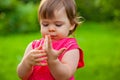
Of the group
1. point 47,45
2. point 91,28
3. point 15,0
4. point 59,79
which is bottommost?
point 91,28

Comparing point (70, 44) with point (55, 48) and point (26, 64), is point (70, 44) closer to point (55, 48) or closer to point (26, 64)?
point (55, 48)

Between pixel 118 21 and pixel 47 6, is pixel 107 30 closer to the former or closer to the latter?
pixel 118 21

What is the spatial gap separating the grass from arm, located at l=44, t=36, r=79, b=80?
17.2ft

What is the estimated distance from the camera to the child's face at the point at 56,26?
441 centimetres

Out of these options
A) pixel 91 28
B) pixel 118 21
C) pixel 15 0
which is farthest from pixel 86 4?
pixel 118 21

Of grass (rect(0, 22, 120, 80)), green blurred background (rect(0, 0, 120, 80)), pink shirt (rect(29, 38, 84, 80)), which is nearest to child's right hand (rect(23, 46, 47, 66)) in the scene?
pink shirt (rect(29, 38, 84, 80))

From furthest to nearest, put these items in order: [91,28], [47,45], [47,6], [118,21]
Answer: [91,28] → [118,21] → [47,6] → [47,45]

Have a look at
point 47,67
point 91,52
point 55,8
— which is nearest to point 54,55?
point 47,67

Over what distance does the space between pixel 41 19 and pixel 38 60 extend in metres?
0.40

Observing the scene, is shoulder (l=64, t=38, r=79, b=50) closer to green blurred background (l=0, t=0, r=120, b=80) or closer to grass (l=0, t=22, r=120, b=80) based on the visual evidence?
green blurred background (l=0, t=0, r=120, b=80)

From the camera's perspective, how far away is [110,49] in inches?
511

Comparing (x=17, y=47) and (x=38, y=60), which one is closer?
(x=38, y=60)

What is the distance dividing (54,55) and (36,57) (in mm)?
172

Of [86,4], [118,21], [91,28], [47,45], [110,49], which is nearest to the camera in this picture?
[47,45]
